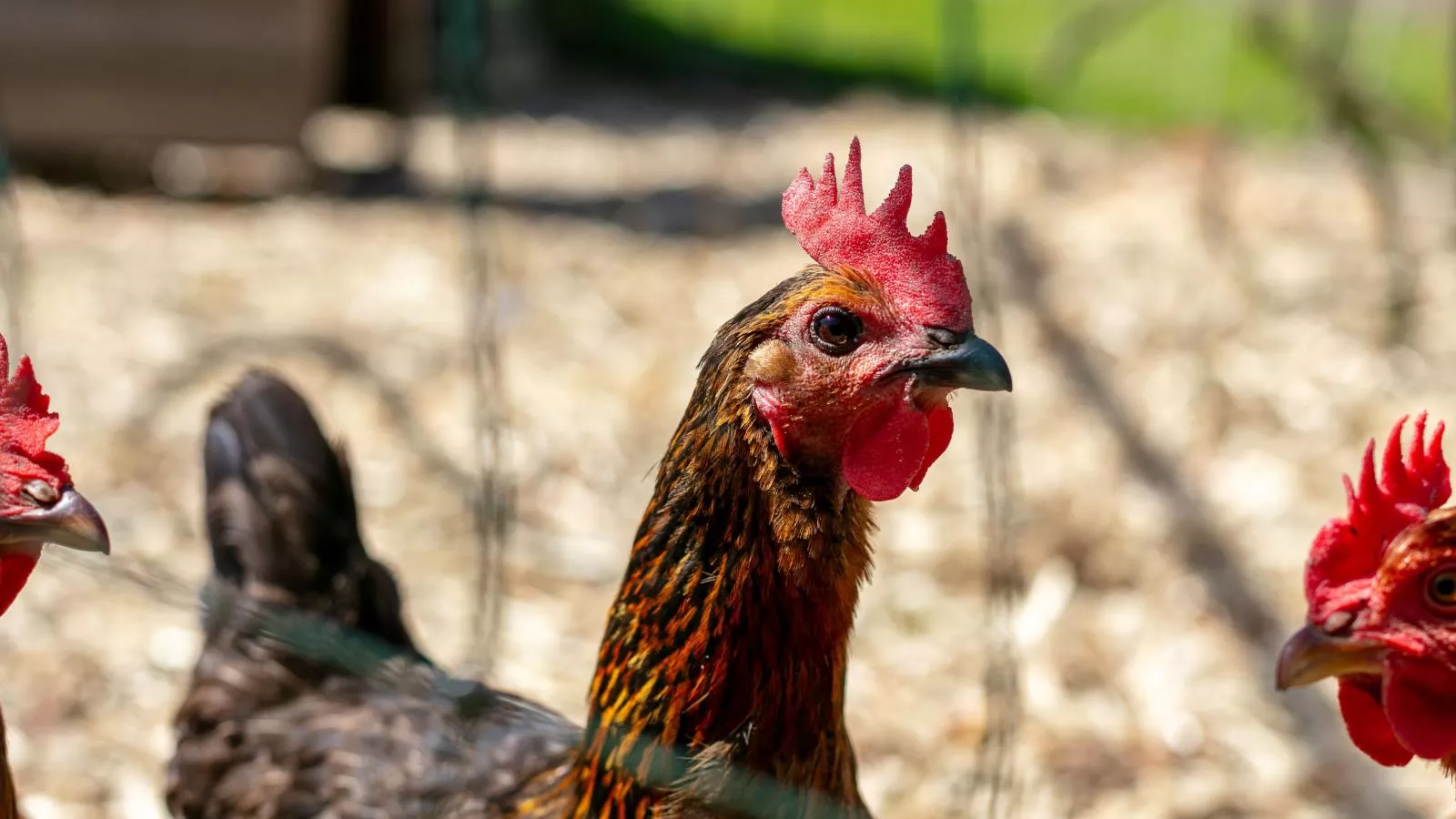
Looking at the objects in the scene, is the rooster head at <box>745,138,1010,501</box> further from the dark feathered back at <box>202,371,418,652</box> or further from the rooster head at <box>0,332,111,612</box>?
the dark feathered back at <box>202,371,418,652</box>

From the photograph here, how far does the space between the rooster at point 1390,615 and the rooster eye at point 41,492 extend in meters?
1.48

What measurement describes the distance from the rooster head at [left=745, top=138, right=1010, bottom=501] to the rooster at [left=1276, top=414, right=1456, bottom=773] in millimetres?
504

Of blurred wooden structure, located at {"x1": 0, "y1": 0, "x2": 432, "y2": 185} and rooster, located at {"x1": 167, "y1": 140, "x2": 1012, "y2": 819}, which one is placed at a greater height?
blurred wooden structure, located at {"x1": 0, "y1": 0, "x2": 432, "y2": 185}

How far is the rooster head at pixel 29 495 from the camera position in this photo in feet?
5.67

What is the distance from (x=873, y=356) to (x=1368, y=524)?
64cm

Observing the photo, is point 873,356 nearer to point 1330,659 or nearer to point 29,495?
point 1330,659

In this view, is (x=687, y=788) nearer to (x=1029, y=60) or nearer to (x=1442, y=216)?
(x=1442, y=216)

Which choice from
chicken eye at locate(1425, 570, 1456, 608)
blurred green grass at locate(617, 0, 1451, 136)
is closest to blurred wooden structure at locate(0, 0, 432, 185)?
blurred green grass at locate(617, 0, 1451, 136)

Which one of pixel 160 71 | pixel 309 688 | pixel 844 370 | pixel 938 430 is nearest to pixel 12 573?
pixel 309 688

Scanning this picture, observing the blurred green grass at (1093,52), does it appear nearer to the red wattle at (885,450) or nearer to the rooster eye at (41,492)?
the red wattle at (885,450)

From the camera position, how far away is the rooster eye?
68.5 inches

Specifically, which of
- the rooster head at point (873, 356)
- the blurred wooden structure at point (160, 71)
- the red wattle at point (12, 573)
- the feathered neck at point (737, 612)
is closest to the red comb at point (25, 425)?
the red wattle at point (12, 573)

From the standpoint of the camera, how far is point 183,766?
2.50 meters

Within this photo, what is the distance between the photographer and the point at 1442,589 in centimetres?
171
